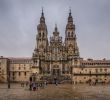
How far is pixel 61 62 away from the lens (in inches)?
4843

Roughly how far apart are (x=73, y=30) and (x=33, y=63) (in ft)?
58.5

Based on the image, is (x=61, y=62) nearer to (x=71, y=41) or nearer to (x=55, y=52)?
(x=55, y=52)

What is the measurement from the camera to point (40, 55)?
123 m

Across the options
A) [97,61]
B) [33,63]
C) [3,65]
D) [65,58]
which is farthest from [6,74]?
[97,61]

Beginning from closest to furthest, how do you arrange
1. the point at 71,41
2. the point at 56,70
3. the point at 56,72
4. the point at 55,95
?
1. the point at 55,95
2. the point at 56,72
3. the point at 56,70
4. the point at 71,41

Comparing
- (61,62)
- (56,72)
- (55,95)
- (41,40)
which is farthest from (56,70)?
(55,95)

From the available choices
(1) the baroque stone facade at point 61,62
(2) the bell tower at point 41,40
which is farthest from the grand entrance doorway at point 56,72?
(2) the bell tower at point 41,40

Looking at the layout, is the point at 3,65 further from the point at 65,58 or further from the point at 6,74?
the point at 65,58

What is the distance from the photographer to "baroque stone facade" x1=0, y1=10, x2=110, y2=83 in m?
121

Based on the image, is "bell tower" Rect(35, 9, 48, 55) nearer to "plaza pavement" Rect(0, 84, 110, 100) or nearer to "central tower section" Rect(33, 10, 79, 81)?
"central tower section" Rect(33, 10, 79, 81)

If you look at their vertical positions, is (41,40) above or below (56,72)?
above

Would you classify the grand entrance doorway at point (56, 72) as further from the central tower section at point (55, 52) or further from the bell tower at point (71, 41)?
the bell tower at point (71, 41)

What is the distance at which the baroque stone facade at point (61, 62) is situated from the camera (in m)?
121

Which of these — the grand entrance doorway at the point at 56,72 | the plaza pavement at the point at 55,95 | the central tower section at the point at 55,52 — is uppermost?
the central tower section at the point at 55,52
